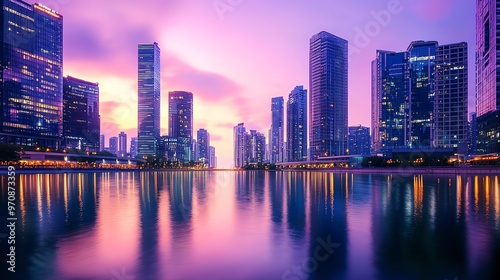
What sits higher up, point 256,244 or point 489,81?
point 489,81

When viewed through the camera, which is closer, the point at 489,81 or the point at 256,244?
the point at 256,244

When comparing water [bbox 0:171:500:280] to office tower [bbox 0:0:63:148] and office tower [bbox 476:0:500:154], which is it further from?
office tower [bbox 0:0:63:148]

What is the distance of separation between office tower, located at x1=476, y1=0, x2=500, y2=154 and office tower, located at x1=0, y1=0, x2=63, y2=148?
261529 millimetres

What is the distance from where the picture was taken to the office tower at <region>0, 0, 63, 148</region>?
577ft

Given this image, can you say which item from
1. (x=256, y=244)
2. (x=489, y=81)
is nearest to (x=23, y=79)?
(x=256, y=244)

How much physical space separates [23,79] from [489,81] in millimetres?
286478

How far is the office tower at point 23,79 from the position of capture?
577ft

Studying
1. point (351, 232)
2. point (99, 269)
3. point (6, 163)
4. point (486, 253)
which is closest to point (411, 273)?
point (486, 253)

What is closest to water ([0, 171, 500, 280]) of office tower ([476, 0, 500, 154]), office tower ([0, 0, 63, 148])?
office tower ([476, 0, 500, 154])

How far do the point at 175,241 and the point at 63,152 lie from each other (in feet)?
676

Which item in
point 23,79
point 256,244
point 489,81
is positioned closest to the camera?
point 256,244

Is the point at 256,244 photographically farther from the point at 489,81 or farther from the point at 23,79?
the point at 489,81

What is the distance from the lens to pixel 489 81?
18388 centimetres

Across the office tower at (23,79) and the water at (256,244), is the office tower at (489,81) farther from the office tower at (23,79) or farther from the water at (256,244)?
the office tower at (23,79)
